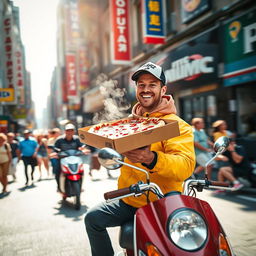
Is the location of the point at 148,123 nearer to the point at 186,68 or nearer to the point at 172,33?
the point at 186,68

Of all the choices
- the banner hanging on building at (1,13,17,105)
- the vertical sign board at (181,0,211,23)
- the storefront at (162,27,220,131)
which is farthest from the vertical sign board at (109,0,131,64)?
the banner hanging on building at (1,13,17,105)

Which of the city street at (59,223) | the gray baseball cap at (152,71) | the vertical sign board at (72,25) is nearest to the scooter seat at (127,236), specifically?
the gray baseball cap at (152,71)

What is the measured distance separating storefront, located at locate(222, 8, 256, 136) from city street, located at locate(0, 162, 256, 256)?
4.04 m

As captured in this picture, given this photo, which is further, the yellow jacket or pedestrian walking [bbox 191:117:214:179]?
pedestrian walking [bbox 191:117:214:179]

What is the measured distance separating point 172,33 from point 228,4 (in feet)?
11.4

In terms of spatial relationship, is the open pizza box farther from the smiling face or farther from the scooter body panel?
the smiling face

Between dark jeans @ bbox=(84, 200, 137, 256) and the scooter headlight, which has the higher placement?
the scooter headlight

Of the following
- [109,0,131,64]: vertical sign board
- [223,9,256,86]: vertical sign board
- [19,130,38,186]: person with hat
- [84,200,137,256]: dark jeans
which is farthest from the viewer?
[109,0,131,64]: vertical sign board

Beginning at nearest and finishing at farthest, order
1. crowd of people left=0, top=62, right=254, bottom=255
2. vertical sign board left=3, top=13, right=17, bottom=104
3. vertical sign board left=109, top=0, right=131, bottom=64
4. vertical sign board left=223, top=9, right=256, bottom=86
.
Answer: crowd of people left=0, top=62, right=254, bottom=255 < vertical sign board left=223, top=9, right=256, bottom=86 < vertical sign board left=109, top=0, right=131, bottom=64 < vertical sign board left=3, top=13, right=17, bottom=104

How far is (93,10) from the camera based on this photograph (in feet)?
85.0

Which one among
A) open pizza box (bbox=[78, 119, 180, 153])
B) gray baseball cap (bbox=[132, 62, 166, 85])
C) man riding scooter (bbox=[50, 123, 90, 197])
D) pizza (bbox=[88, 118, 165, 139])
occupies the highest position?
gray baseball cap (bbox=[132, 62, 166, 85])

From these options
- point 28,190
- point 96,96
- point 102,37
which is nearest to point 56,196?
point 28,190

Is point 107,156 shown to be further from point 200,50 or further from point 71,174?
point 200,50

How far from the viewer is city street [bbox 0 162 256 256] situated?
377cm
